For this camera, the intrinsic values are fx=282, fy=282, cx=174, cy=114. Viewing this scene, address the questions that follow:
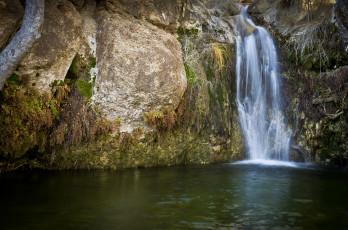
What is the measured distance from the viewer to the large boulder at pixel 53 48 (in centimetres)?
647

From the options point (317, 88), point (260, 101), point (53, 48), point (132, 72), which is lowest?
point (260, 101)

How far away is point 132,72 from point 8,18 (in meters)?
3.10

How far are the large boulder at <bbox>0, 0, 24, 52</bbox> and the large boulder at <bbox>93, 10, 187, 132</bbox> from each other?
7.15 ft

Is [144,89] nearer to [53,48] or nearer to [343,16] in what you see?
[53,48]

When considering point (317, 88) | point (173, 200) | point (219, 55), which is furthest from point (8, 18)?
point (317, 88)

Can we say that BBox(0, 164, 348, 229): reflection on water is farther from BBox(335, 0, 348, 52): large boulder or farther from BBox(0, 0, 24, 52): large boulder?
BBox(335, 0, 348, 52): large boulder

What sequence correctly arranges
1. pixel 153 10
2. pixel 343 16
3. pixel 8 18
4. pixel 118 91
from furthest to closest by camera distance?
1. pixel 153 10
2. pixel 118 91
3. pixel 343 16
4. pixel 8 18

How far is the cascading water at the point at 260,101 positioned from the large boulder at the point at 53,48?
5.92m

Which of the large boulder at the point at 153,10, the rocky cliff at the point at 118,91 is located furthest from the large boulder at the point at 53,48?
the large boulder at the point at 153,10

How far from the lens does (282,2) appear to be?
505 inches

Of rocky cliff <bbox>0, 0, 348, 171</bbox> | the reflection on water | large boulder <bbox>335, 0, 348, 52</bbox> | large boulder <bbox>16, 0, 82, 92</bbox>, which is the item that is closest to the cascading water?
rocky cliff <bbox>0, 0, 348, 171</bbox>

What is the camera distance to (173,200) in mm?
4535

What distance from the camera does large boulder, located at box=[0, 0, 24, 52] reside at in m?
6.11

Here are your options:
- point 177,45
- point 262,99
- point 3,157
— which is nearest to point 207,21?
point 177,45
